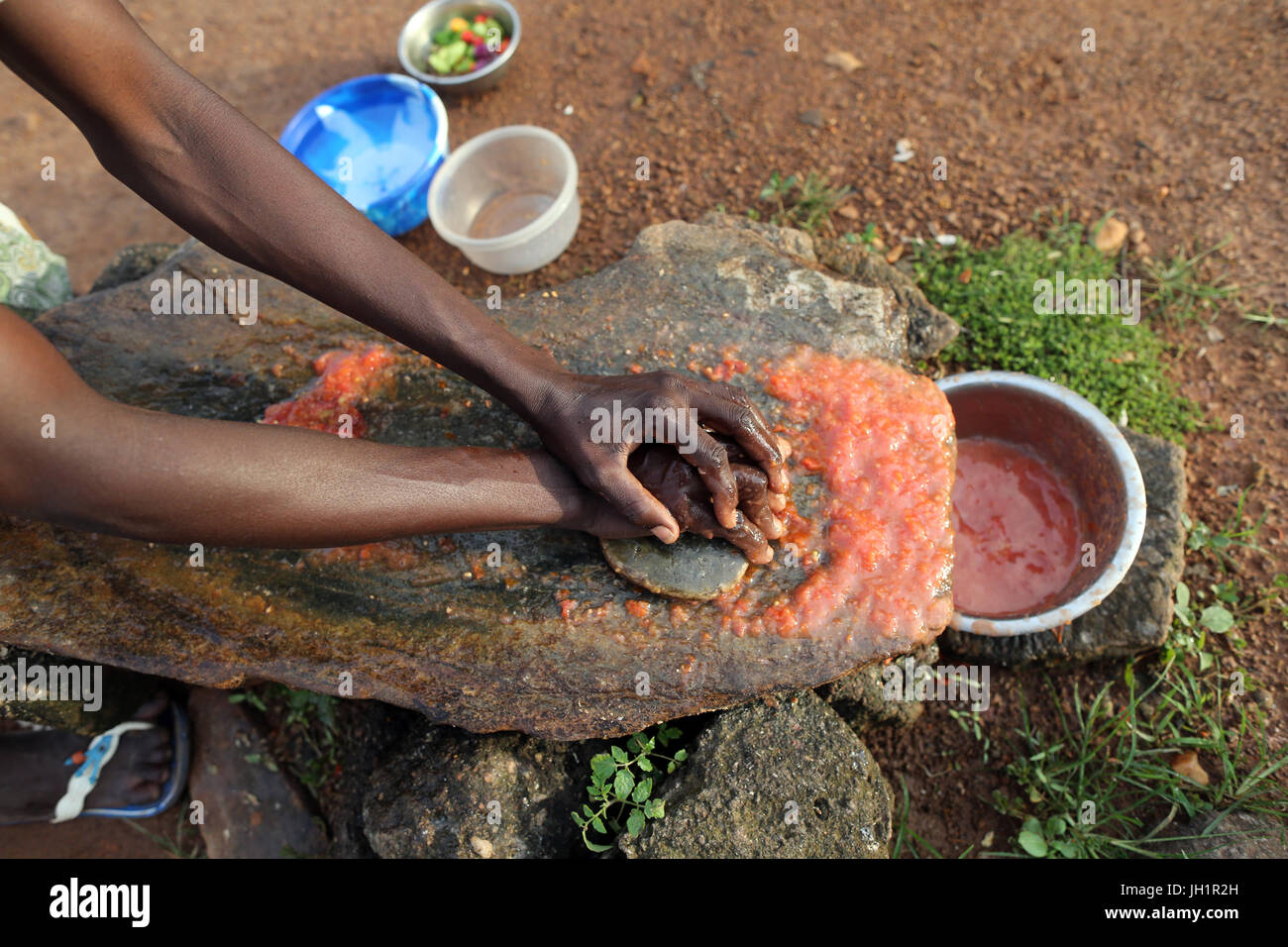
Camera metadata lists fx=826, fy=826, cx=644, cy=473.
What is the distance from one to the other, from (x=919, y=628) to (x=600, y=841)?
1.18 m

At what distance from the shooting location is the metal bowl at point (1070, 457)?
2668mm

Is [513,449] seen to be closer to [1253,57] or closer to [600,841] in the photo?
[600,841]

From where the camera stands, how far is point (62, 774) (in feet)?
11.2

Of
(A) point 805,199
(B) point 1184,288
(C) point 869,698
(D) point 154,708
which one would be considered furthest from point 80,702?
(B) point 1184,288

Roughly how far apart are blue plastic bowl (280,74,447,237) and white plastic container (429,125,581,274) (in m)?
0.23

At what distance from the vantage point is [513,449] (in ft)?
8.41

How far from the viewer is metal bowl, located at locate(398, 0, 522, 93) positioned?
4.69 m

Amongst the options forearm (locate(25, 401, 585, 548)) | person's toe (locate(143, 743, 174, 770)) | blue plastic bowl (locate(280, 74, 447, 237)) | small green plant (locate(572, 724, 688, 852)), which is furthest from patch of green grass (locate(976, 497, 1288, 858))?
blue plastic bowl (locate(280, 74, 447, 237))

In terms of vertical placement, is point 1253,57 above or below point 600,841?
above

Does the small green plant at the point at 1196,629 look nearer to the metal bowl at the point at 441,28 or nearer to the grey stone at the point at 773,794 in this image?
the grey stone at the point at 773,794

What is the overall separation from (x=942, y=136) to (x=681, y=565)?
2921 millimetres

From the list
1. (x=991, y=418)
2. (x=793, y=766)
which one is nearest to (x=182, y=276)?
(x=793, y=766)

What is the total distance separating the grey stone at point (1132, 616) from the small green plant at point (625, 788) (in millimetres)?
1207

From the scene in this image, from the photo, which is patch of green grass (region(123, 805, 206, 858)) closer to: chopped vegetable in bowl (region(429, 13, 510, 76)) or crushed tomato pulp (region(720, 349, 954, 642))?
crushed tomato pulp (region(720, 349, 954, 642))
